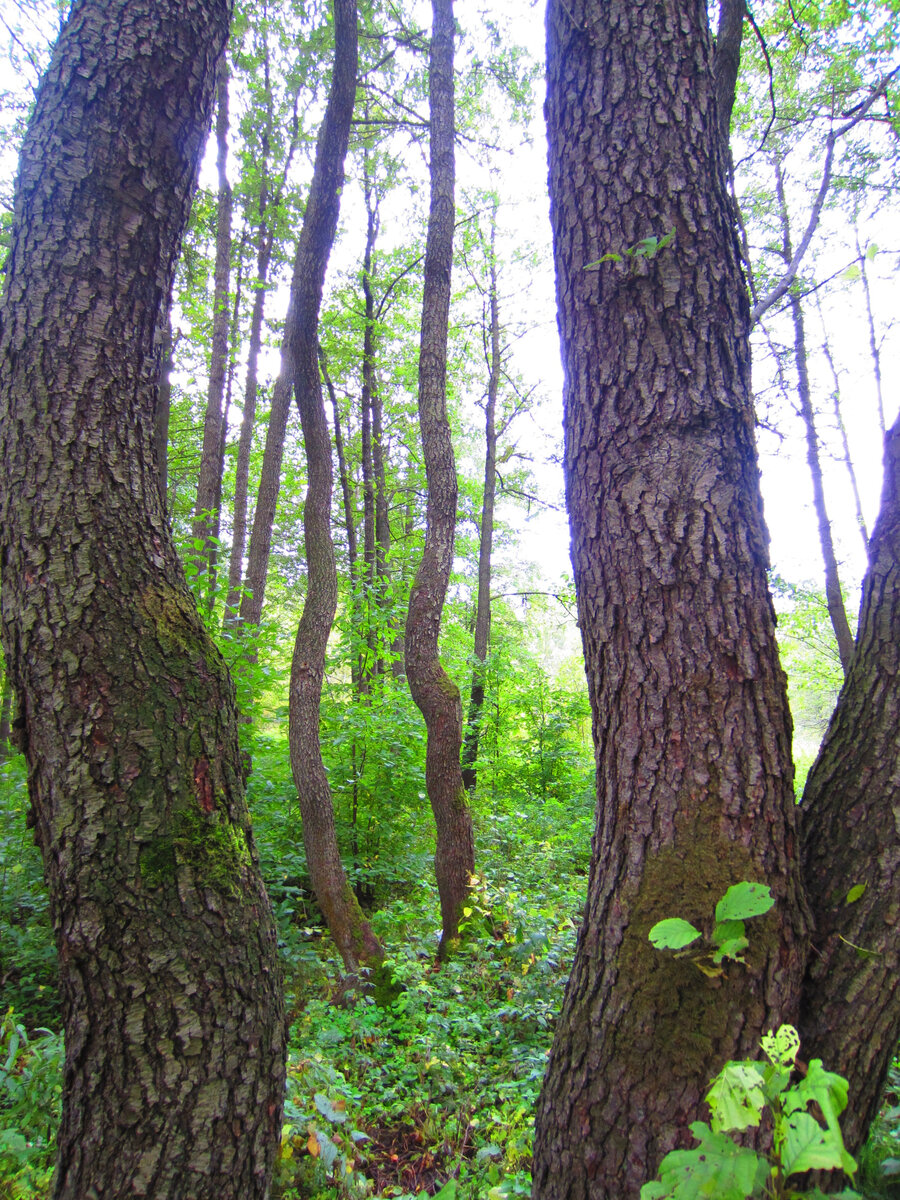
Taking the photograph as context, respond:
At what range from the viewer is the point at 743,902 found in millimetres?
1354

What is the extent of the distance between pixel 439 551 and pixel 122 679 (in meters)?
3.47

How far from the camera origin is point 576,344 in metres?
1.84

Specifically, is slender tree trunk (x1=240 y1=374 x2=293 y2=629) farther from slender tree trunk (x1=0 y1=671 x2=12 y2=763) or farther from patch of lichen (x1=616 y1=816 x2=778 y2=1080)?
patch of lichen (x1=616 y1=816 x2=778 y2=1080)

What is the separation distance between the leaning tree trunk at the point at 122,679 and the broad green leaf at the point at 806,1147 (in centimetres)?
123

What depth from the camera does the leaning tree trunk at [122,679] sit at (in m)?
1.43

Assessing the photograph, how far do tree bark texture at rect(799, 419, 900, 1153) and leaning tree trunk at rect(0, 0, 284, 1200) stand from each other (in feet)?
4.73

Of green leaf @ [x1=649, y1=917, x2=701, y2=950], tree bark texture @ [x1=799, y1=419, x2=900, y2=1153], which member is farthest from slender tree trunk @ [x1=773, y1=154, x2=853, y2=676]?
green leaf @ [x1=649, y1=917, x2=701, y2=950]

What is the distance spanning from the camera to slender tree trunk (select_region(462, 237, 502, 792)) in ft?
35.2

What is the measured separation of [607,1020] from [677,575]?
3.89 ft

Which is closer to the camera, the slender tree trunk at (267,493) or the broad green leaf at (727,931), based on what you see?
the broad green leaf at (727,931)

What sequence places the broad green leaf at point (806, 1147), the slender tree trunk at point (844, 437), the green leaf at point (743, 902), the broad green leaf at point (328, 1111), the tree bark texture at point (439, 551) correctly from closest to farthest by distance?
the broad green leaf at point (806, 1147)
the green leaf at point (743, 902)
the broad green leaf at point (328, 1111)
the tree bark texture at point (439, 551)
the slender tree trunk at point (844, 437)

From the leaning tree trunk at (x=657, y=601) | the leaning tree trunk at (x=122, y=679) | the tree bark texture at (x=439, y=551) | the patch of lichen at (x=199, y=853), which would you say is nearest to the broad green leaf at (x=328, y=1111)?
the leaning tree trunk at (x=122, y=679)

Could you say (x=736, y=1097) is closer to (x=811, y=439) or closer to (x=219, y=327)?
(x=219, y=327)

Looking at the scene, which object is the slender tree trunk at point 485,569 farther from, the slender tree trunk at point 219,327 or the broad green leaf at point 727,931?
the broad green leaf at point 727,931
